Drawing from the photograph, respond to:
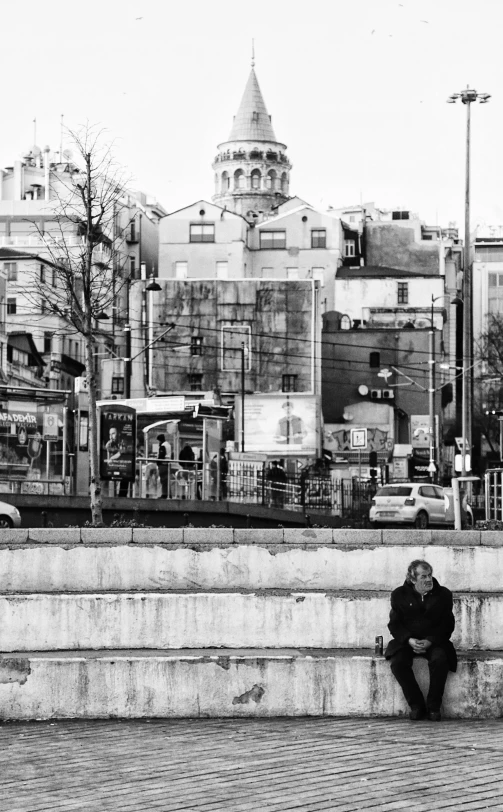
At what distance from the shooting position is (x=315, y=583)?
15.9 metres

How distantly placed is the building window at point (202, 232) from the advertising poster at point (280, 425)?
4189 centimetres

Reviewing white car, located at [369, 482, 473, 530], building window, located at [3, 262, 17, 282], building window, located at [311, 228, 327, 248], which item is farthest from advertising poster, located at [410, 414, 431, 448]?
white car, located at [369, 482, 473, 530]

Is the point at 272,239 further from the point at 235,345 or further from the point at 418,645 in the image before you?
the point at 418,645

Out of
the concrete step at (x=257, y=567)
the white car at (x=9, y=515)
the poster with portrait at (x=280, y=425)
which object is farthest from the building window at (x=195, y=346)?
the concrete step at (x=257, y=567)

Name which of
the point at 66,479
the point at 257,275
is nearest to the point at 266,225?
the point at 257,275

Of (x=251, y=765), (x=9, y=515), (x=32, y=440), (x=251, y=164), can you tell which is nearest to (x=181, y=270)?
(x=251, y=164)

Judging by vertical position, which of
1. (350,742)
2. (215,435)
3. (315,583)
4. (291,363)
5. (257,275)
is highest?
(257,275)

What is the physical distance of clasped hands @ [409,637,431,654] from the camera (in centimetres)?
1259

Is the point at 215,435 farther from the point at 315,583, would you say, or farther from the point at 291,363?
the point at 291,363

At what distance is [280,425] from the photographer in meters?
69.6

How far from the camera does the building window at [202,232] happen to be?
110062mm

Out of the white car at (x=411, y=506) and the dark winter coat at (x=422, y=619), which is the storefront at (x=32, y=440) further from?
the dark winter coat at (x=422, y=619)

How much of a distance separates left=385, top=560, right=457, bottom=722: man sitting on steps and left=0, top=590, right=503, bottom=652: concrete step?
43.4 inches

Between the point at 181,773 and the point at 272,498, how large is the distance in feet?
109
